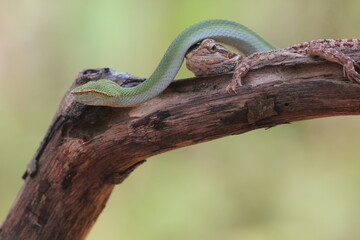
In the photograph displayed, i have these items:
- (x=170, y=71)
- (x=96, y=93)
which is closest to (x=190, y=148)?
(x=170, y=71)

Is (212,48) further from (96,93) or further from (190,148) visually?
(190,148)

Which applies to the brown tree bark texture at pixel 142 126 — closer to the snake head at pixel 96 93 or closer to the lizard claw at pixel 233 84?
the lizard claw at pixel 233 84

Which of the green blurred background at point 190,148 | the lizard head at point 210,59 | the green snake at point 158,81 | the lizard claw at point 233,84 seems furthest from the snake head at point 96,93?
the green blurred background at point 190,148


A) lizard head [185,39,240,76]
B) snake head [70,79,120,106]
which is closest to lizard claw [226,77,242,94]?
lizard head [185,39,240,76]

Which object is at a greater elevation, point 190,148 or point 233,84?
point 190,148

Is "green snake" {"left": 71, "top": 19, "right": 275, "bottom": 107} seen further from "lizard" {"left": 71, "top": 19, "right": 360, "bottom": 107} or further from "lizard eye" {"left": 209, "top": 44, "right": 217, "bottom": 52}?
"lizard eye" {"left": 209, "top": 44, "right": 217, "bottom": 52}

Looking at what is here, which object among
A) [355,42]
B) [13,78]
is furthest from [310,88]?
[13,78]

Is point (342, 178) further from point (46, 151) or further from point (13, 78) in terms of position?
point (13, 78)
